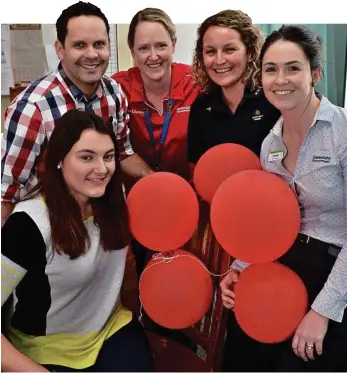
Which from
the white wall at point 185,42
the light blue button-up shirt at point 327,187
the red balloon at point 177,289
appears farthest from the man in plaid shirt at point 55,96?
the light blue button-up shirt at point 327,187

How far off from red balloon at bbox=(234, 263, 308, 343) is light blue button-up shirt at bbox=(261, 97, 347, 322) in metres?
0.06

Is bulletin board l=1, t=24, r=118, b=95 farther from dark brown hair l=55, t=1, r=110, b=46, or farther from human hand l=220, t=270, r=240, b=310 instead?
human hand l=220, t=270, r=240, b=310

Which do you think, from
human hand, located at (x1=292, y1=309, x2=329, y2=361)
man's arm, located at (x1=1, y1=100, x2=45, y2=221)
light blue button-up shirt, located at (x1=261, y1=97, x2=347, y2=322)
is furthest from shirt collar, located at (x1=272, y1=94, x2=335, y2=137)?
man's arm, located at (x1=1, y1=100, x2=45, y2=221)

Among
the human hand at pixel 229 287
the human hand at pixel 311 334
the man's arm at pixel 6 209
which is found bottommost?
the human hand at pixel 311 334

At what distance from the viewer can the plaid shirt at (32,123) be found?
1334mm

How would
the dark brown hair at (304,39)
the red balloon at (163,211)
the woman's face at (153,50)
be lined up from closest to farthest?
the dark brown hair at (304,39) < the red balloon at (163,211) < the woman's face at (153,50)

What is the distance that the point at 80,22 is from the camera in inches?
52.1

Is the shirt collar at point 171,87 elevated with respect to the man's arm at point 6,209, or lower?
elevated

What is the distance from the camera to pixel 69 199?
1302 millimetres

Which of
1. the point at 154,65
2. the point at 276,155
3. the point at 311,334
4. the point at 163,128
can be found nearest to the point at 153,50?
the point at 154,65

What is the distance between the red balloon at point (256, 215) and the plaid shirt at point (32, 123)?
0.53m

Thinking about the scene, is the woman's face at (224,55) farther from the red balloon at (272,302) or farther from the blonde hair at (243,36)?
the red balloon at (272,302)

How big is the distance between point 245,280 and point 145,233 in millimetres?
336

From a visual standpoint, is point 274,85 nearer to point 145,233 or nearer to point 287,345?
point 145,233
